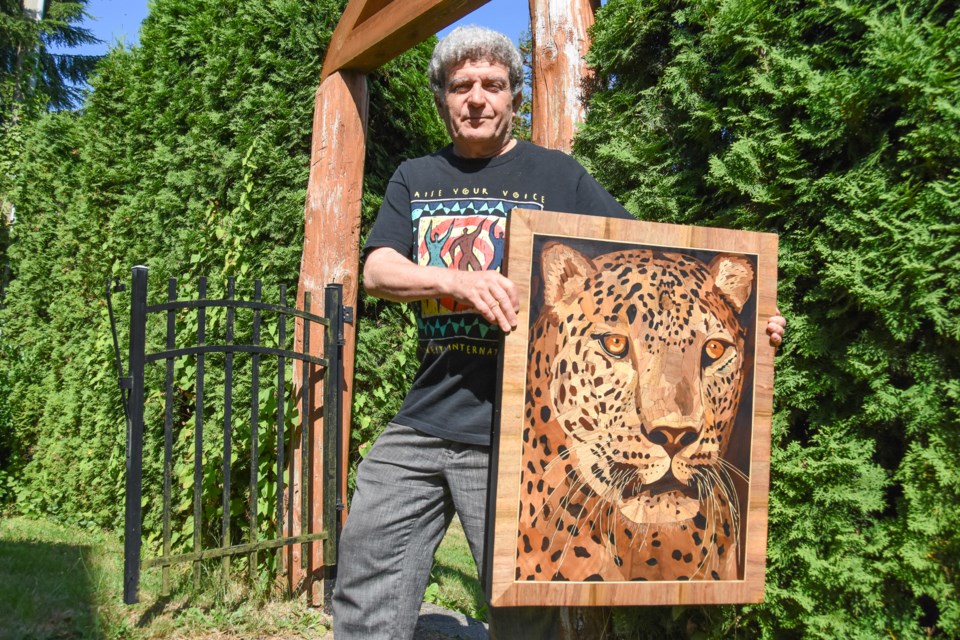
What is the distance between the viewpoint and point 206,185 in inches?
173

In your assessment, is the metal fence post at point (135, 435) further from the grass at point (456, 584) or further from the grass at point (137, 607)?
the grass at point (456, 584)

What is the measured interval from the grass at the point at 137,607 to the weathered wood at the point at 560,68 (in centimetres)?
254

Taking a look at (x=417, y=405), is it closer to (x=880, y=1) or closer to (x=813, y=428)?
(x=813, y=428)

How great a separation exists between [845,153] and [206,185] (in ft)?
12.1

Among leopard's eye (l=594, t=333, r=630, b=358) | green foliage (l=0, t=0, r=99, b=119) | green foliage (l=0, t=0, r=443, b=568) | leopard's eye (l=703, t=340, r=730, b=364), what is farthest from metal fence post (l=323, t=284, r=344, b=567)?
green foliage (l=0, t=0, r=99, b=119)

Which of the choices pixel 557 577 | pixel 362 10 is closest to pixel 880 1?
pixel 557 577

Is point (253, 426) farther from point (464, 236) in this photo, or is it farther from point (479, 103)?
point (479, 103)

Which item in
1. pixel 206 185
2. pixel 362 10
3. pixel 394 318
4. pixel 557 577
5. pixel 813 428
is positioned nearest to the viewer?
pixel 557 577

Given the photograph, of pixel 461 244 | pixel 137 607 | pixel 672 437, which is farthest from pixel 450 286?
pixel 137 607

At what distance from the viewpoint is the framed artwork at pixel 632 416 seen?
5.28ft

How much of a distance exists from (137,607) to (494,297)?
2934 millimetres

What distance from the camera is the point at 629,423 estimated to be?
165 centimetres

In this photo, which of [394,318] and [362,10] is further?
[394,318]

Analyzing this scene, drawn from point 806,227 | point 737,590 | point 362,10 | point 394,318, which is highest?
point 362,10
